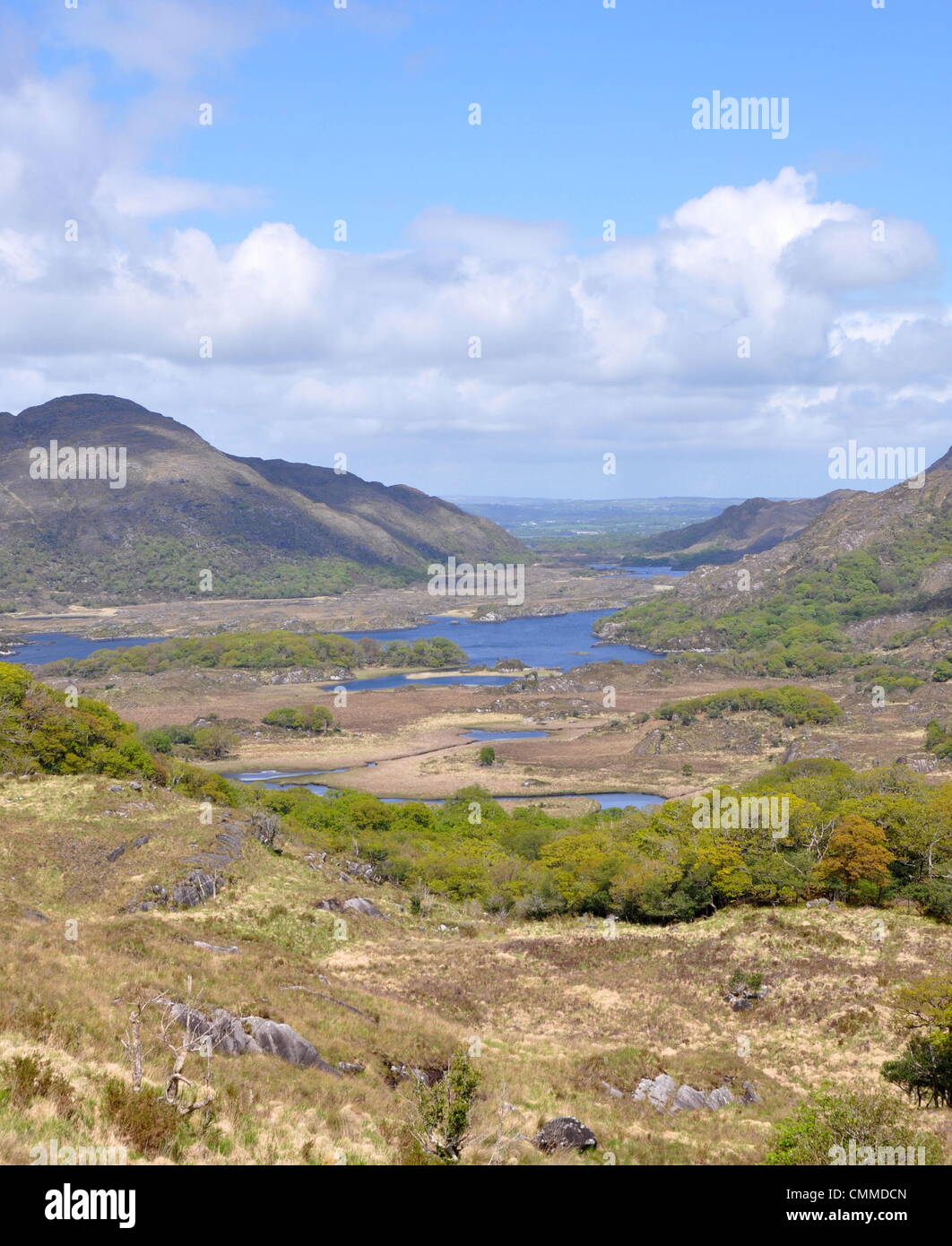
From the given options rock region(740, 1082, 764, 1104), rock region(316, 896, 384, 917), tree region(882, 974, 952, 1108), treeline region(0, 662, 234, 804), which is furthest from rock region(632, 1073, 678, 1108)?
treeline region(0, 662, 234, 804)

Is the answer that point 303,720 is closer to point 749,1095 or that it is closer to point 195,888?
point 195,888

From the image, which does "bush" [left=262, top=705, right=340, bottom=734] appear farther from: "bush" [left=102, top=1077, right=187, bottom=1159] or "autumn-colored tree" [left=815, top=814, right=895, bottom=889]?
"bush" [left=102, top=1077, right=187, bottom=1159]

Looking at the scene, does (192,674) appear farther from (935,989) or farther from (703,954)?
(935,989)

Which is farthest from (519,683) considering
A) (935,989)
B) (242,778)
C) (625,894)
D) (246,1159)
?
(246,1159)

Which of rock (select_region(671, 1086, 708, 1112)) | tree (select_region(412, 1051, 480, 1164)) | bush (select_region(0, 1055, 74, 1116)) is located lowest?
rock (select_region(671, 1086, 708, 1112))

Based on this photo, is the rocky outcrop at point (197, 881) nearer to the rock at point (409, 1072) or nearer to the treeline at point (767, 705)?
the rock at point (409, 1072)

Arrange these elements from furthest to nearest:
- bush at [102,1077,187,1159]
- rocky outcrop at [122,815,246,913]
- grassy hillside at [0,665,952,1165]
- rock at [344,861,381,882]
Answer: rock at [344,861,381,882], rocky outcrop at [122,815,246,913], grassy hillside at [0,665,952,1165], bush at [102,1077,187,1159]
